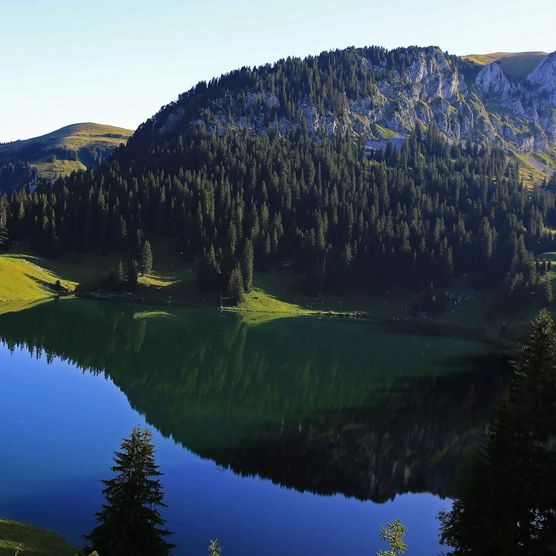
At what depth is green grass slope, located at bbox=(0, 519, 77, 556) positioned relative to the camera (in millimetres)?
27775

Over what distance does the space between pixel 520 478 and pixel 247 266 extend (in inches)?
5582

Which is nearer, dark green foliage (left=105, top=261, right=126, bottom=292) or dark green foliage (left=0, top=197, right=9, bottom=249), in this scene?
dark green foliage (left=105, top=261, right=126, bottom=292)

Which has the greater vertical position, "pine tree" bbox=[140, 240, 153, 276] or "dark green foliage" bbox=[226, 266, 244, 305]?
"pine tree" bbox=[140, 240, 153, 276]

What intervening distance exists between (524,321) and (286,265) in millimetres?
73829

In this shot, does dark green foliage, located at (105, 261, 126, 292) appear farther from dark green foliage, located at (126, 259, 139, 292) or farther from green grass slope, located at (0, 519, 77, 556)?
green grass slope, located at (0, 519, 77, 556)

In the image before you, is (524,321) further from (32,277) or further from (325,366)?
(32,277)

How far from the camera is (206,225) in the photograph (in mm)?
191000

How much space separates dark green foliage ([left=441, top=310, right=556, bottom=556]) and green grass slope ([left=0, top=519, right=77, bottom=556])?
19527mm

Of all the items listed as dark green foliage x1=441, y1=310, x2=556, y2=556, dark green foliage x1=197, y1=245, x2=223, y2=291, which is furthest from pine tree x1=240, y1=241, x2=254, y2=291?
dark green foliage x1=441, y1=310, x2=556, y2=556

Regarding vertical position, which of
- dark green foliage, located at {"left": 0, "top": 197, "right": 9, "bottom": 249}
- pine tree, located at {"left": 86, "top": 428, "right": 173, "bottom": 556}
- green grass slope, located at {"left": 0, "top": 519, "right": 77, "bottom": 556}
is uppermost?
dark green foliage, located at {"left": 0, "top": 197, "right": 9, "bottom": 249}

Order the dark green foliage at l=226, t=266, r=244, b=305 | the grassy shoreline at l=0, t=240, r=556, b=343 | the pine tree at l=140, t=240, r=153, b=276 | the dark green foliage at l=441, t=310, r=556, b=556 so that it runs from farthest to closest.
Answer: the pine tree at l=140, t=240, r=153, b=276, the dark green foliage at l=226, t=266, r=244, b=305, the grassy shoreline at l=0, t=240, r=556, b=343, the dark green foliage at l=441, t=310, r=556, b=556

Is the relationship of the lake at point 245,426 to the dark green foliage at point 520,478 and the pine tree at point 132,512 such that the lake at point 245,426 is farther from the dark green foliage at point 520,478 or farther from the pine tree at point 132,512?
the dark green foliage at point 520,478

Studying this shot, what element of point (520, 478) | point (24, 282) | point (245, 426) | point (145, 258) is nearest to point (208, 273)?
point (145, 258)

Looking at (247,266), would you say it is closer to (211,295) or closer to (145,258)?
(211,295)
